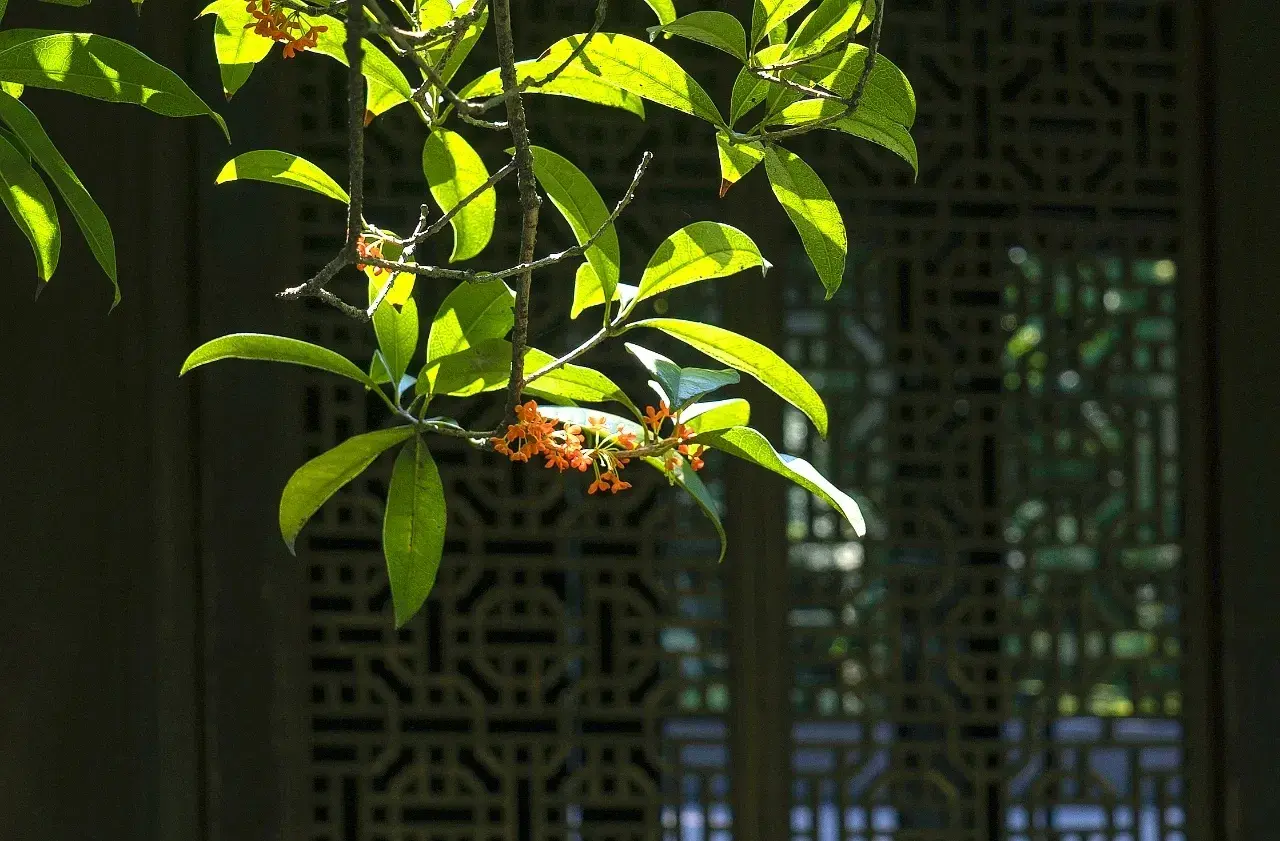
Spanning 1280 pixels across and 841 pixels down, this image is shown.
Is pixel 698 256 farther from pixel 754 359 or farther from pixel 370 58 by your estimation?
pixel 370 58

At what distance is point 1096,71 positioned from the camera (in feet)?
6.48

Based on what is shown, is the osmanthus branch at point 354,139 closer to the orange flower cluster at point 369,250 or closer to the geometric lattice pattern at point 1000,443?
the orange flower cluster at point 369,250

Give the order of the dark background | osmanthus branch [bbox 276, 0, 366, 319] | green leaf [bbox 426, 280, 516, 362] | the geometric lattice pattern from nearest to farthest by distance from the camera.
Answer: osmanthus branch [bbox 276, 0, 366, 319], green leaf [bbox 426, 280, 516, 362], the dark background, the geometric lattice pattern

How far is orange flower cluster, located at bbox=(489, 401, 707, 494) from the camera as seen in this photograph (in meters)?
0.70

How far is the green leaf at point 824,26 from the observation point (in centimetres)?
71

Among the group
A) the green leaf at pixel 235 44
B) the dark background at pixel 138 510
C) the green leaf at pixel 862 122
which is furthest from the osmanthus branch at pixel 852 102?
the dark background at pixel 138 510

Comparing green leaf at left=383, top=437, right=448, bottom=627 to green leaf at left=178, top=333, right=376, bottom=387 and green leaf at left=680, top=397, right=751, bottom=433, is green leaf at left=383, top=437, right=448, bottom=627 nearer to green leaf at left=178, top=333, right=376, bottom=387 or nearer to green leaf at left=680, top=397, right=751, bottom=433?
green leaf at left=178, top=333, right=376, bottom=387

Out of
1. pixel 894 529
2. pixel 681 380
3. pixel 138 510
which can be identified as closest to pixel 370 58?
pixel 681 380

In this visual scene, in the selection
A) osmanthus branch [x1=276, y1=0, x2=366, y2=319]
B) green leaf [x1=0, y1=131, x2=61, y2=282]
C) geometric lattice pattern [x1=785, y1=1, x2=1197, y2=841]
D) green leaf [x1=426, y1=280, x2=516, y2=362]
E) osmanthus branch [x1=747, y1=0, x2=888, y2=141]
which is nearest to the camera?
osmanthus branch [x1=276, y1=0, x2=366, y2=319]

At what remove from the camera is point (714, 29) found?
0.71 meters

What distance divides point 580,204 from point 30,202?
367mm

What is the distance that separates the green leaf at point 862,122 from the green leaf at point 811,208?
0.08ft

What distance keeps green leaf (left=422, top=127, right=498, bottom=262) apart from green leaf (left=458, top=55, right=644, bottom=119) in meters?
0.04

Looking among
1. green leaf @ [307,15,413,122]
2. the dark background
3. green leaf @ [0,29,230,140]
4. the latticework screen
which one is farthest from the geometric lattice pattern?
green leaf @ [0,29,230,140]
